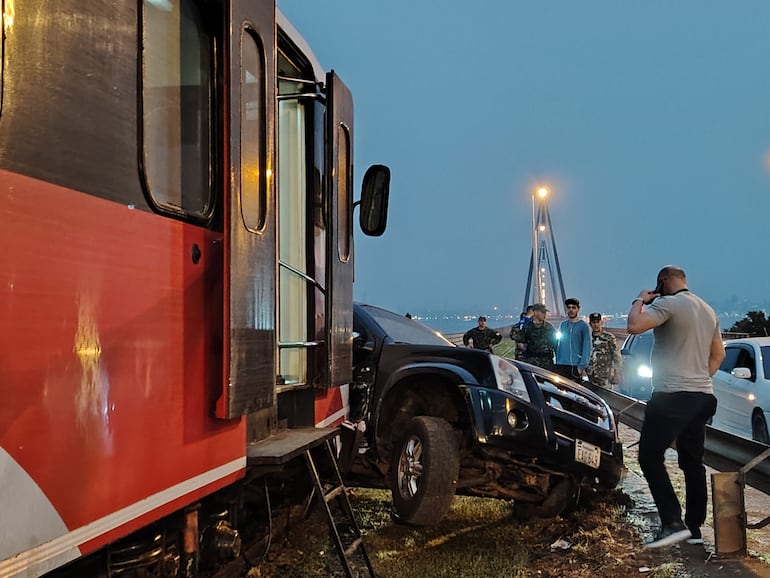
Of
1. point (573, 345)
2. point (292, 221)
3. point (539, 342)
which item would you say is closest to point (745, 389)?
point (573, 345)

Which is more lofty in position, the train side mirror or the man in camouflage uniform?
the train side mirror

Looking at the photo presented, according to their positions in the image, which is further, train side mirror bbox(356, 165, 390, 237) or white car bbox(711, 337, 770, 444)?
white car bbox(711, 337, 770, 444)

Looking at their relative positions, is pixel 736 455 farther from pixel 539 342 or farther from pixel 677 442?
pixel 539 342

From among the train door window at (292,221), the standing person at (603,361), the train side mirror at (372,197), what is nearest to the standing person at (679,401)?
the train side mirror at (372,197)

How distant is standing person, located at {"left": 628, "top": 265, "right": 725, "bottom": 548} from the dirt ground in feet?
0.92

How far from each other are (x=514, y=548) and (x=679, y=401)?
1.59 m

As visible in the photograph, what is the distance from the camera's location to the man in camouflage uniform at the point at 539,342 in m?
9.31

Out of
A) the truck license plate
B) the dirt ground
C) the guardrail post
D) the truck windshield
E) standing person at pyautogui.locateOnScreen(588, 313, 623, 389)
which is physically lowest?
the dirt ground

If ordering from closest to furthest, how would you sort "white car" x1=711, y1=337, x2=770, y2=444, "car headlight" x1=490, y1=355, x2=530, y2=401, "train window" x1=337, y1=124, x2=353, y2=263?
"train window" x1=337, y1=124, x2=353, y2=263, "car headlight" x1=490, y1=355, x2=530, y2=401, "white car" x1=711, y1=337, x2=770, y2=444

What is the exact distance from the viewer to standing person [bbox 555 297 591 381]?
9055 mm

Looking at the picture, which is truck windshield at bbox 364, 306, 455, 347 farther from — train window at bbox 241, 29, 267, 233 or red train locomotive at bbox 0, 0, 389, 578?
train window at bbox 241, 29, 267, 233

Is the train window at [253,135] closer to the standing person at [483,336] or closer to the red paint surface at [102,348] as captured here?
the red paint surface at [102,348]

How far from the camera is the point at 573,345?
9.16 m

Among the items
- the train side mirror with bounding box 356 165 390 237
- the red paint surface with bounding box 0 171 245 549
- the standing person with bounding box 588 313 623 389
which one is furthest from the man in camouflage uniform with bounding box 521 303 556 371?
the red paint surface with bounding box 0 171 245 549
